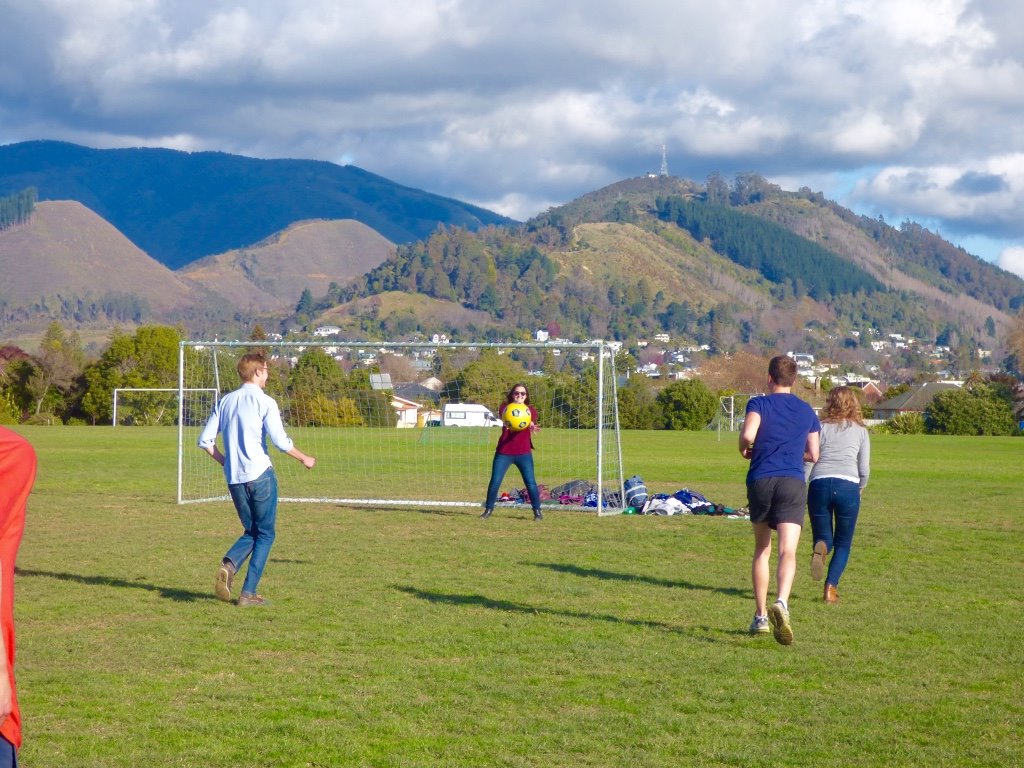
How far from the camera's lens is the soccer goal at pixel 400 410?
77.2ft

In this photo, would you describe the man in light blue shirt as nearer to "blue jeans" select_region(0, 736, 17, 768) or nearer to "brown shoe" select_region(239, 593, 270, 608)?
"brown shoe" select_region(239, 593, 270, 608)

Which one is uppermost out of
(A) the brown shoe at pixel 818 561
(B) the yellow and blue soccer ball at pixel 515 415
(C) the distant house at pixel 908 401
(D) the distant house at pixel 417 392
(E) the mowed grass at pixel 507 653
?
(C) the distant house at pixel 908 401

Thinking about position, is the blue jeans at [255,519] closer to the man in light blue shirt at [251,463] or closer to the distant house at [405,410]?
the man in light blue shirt at [251,463]

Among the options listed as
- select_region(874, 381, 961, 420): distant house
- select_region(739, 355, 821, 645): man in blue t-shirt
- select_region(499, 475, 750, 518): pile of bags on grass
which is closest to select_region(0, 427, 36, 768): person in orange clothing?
select_region(739, 355, 821, 645): man in blue t-shirt

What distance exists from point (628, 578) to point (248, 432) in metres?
3.97

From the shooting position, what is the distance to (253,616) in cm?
893

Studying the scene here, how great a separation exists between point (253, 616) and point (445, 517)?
8.11 meters

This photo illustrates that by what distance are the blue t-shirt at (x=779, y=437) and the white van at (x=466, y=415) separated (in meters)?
20.3

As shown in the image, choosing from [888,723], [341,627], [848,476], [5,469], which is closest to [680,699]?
[888,723]

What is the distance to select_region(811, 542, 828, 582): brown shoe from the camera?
30.4 feet

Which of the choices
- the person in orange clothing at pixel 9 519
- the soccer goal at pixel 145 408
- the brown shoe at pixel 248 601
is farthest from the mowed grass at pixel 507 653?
the soccer goal at pixel 145 408

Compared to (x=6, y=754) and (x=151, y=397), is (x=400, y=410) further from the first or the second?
(x=151, y=397)

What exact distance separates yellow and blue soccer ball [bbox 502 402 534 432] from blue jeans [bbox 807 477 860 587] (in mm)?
6276

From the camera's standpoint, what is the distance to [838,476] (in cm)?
955
